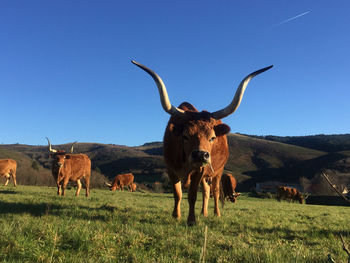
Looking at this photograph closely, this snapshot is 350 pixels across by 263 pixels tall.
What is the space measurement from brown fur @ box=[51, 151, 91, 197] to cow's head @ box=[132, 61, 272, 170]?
9.25m

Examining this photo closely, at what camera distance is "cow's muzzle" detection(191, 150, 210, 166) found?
4141 millimetres

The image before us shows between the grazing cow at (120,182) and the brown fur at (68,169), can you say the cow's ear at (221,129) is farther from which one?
the grazing cow at (120,182)

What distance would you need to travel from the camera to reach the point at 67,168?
13.8 metres

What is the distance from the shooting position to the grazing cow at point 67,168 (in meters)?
12.9

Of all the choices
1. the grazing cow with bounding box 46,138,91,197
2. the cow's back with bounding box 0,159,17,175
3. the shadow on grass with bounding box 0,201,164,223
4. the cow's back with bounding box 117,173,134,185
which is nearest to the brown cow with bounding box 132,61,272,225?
the shadow on grass with bounding box 0,201,164,223

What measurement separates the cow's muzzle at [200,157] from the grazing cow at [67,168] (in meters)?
10.1

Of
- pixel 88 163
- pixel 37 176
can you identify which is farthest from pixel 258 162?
pixel 88 163

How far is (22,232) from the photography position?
3420 millimetres

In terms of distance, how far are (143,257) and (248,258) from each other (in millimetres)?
1090

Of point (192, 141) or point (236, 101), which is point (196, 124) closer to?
point (192, 141)

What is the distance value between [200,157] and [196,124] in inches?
33.0

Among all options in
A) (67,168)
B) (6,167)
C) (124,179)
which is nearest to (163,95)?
(67,168)

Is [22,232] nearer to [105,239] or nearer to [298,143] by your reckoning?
[105,239]

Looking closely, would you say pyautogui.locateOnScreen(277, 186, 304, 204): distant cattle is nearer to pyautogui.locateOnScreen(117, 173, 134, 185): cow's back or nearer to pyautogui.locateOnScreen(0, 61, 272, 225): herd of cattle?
pyautogui.locateOnScreen(117, 173, 134, 185): cow's back
